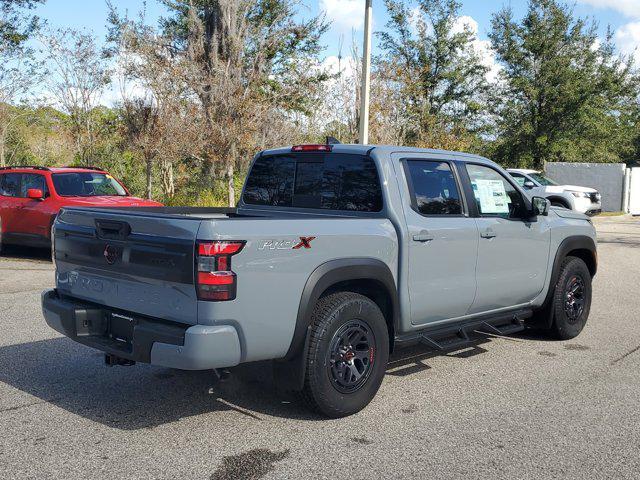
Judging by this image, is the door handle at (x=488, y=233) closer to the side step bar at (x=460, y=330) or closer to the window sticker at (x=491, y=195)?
the window sticker at (x=491, y=195)

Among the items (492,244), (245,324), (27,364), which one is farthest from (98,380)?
(492,244)

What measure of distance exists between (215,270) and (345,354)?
119 cm

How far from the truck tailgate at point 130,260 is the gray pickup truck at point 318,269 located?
11 millimetres

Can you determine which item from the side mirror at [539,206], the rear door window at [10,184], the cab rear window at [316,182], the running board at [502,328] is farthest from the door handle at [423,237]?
the rear door window at [10,184]

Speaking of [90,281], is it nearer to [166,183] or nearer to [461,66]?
[166,183]

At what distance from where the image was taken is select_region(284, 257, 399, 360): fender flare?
4125 millimetres

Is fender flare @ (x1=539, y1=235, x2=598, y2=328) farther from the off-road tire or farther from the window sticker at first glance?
the window sticker

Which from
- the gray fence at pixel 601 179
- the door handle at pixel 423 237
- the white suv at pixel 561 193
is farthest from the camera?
the gray fence at pixel 601 179

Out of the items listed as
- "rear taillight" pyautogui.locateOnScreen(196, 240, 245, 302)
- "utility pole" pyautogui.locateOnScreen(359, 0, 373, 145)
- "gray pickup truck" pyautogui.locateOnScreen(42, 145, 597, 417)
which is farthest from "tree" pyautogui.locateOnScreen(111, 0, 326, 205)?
"rear taillight" pyautogui.locateOnScreen(196, 240, 245, 302)

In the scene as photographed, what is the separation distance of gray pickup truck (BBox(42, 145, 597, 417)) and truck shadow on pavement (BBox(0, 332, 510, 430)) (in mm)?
401

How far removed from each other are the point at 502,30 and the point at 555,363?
34159 millimetres

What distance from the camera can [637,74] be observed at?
34.9 metres

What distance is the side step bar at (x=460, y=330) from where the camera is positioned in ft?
16.6

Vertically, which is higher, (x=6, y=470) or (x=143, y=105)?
(x=143, y=105)
